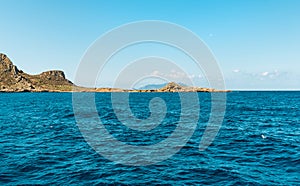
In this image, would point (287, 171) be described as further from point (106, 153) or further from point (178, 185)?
Result: point (106, 153)

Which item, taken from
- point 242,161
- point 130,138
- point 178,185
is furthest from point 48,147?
point 242,161

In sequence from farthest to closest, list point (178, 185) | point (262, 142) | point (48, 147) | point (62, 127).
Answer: point (62, 127) → point (262, 142) → point (48, 147) → point (178, 185)

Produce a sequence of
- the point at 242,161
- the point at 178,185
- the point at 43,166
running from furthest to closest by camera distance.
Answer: the point at 242,161 → the point at 43,166 → the point at 178,185

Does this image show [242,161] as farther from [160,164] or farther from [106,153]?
[106,153]

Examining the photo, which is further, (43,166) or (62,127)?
(62,127)

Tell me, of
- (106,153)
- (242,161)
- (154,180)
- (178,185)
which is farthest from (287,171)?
(106,153)

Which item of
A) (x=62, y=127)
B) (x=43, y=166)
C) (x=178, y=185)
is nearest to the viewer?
(x=178, y=185)

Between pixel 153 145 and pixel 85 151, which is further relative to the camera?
pixel 153 145

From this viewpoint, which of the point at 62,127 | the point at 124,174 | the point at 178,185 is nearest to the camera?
the point at 178,185

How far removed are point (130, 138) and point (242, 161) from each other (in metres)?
16.5

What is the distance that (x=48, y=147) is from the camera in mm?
28391

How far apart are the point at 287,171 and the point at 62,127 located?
36977 mm

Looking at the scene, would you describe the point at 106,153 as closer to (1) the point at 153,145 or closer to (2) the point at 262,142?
(1) the point at 153,145

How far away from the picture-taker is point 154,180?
18203 mm
